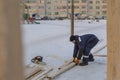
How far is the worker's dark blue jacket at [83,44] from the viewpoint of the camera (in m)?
5.85

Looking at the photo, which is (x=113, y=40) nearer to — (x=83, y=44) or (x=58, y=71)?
(x=58, y=71)

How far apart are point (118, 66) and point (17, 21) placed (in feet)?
6.63

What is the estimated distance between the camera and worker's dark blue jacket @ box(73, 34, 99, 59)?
5848 millimetres

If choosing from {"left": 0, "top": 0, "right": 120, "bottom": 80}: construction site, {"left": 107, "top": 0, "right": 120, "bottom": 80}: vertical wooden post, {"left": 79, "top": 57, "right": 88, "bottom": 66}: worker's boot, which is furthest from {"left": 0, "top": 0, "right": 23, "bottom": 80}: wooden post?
{"left": 79, "top": 57, "right": 88, "bottom": 66}: worker's boot

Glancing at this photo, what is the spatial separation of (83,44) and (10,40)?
5332 millimetres

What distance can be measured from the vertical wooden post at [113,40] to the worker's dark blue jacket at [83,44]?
3246mm

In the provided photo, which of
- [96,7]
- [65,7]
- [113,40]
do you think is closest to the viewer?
[113,40]

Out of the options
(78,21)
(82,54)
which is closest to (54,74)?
(82,54)

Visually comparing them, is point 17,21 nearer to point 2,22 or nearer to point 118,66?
point 2,22

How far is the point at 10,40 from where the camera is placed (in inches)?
22.4

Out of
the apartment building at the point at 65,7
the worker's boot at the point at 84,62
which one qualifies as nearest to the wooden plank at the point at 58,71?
the worker's boot at the point at 84,62

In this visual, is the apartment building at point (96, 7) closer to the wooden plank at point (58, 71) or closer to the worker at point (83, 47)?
the worker at point (83, 47)

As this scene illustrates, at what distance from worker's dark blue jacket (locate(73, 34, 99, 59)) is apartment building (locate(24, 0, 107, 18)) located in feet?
25.9

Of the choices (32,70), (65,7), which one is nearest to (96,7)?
(65,7)
